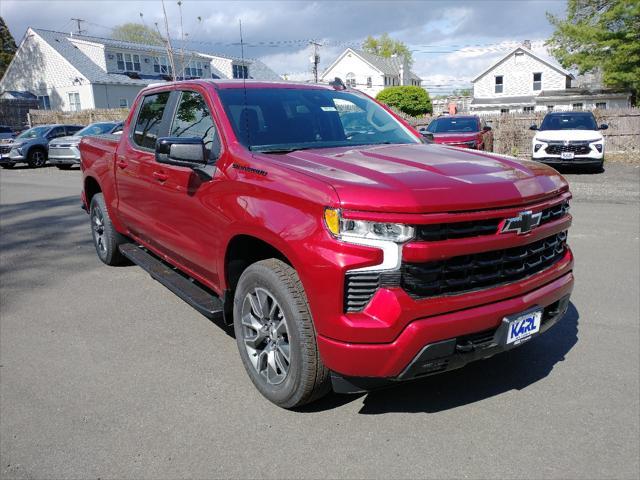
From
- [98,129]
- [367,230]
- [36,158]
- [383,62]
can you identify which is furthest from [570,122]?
[383,62]

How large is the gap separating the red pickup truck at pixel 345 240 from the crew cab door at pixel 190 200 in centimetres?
2

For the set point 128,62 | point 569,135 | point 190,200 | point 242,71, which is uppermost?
point 128,62

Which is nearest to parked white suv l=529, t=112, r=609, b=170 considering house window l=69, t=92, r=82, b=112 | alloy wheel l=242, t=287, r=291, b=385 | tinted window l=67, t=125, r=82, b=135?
alloy wheel l=242, t=287, r=291, b=385

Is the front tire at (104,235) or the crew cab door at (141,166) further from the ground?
the crew cab door at (141,166)

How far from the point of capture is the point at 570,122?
16.4 meters

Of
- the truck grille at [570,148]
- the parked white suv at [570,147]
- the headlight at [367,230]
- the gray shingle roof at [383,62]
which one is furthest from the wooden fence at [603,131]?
the gray shingle roof at [383,62]

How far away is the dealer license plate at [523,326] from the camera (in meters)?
2.97

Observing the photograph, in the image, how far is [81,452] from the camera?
2.98m

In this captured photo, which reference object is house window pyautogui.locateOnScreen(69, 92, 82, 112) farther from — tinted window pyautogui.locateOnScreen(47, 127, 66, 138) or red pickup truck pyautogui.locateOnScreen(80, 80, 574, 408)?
red pickup truck pyautogui.locateOnScreen(80, 80, 574, 408)

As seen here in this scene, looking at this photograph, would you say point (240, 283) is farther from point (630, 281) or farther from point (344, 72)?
point (344, 72)

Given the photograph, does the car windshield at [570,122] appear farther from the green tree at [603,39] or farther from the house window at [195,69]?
the house window at [195,69]

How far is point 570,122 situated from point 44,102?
43626 millimetres

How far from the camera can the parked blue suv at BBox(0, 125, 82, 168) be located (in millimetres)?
21250

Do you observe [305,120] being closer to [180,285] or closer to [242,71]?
[242,71]
